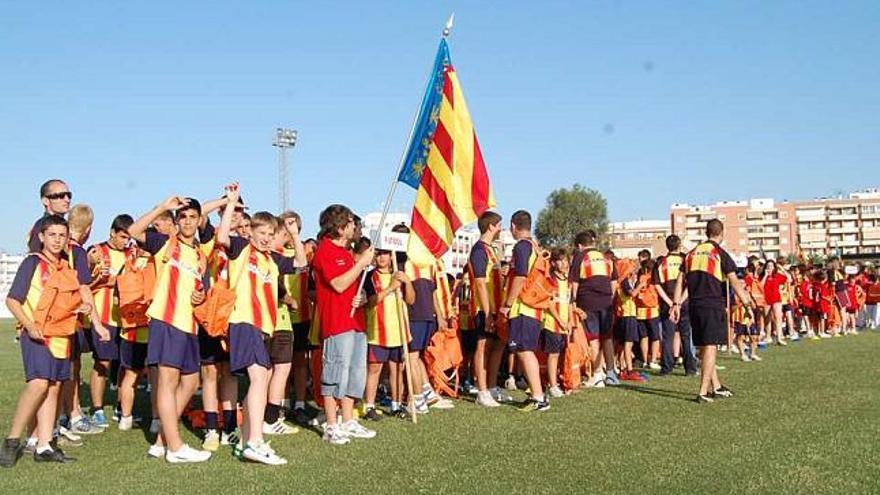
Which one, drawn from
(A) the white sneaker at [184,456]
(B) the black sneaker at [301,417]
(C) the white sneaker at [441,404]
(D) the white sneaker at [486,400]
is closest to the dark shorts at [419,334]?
(C) the white sneaker at [441,404]

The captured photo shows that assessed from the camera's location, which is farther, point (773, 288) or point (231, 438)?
point (773, 288)

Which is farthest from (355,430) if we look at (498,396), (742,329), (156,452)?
(742,329)

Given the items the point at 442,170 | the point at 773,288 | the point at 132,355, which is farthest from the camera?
the point at 773,288

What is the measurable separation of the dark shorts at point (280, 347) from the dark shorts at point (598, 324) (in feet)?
17.3

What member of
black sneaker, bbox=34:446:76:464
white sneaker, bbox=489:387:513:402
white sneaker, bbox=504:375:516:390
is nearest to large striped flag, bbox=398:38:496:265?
white sneaker, bbox=489:387:513:402

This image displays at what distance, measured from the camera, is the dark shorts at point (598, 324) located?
11.9 m

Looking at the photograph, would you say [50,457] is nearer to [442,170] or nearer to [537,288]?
[442,170]

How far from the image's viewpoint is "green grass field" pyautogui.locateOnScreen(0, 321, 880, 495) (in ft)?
18.9

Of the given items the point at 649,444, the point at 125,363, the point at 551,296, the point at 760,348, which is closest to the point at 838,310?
the point at 760,348

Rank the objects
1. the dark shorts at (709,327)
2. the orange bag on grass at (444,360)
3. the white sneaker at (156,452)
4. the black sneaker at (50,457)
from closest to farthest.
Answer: the black sneaker at (50,457) → the white sneaker at (156,452) → the dark shorts at (709,327) → the orange bag on grass at (444,360)

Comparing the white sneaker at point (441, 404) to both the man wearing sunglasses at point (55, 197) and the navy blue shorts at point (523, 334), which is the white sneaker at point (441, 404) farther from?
the man wearing sunglasses at point (55, 197)

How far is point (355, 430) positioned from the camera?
7.83 meters

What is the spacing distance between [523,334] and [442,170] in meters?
2.06

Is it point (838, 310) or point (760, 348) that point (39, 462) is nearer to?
point (760, 348)
